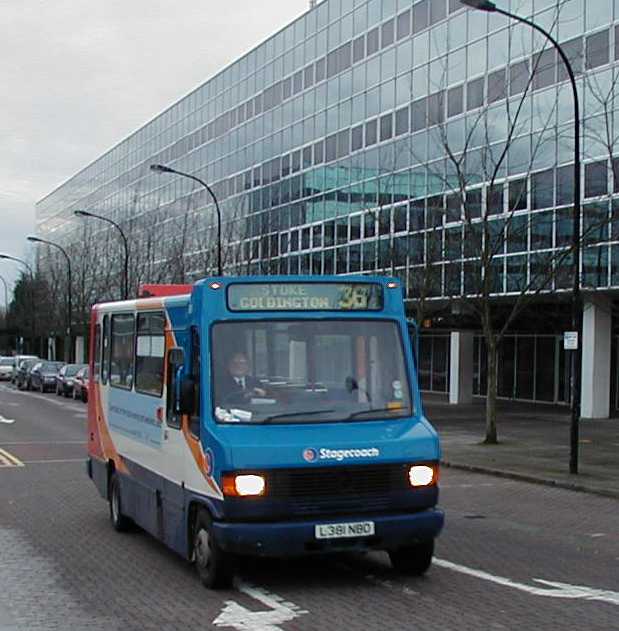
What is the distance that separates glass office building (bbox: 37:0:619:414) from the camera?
29.1 meters

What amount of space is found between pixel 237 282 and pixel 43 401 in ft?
117

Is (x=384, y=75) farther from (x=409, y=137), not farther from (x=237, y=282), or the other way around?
(x=237, y=282)

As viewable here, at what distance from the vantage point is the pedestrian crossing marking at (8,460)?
18453mm

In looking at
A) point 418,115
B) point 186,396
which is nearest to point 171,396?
point 186,396

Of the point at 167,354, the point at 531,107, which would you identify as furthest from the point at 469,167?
the point at 167,354

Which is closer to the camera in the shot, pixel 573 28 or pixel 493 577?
pixel 493 577

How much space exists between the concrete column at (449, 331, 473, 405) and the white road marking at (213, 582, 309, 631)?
3362 centimetres

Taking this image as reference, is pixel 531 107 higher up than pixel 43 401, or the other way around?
pixel 531 107

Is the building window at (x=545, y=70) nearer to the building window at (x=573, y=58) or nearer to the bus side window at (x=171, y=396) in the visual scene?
the building window at (x=573, y=58)

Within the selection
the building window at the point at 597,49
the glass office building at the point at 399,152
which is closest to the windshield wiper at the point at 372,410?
the glass office building at the point at 399,152

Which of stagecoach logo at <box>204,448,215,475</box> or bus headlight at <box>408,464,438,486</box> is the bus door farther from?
bus headlight at <box>408,464,438,486</box>

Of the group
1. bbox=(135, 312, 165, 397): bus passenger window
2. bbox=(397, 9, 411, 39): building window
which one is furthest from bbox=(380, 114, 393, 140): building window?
bbox=(135, 312, 165, 397): bus passenger window

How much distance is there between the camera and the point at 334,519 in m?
8.25

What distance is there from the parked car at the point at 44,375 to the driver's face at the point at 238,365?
1741 inches
